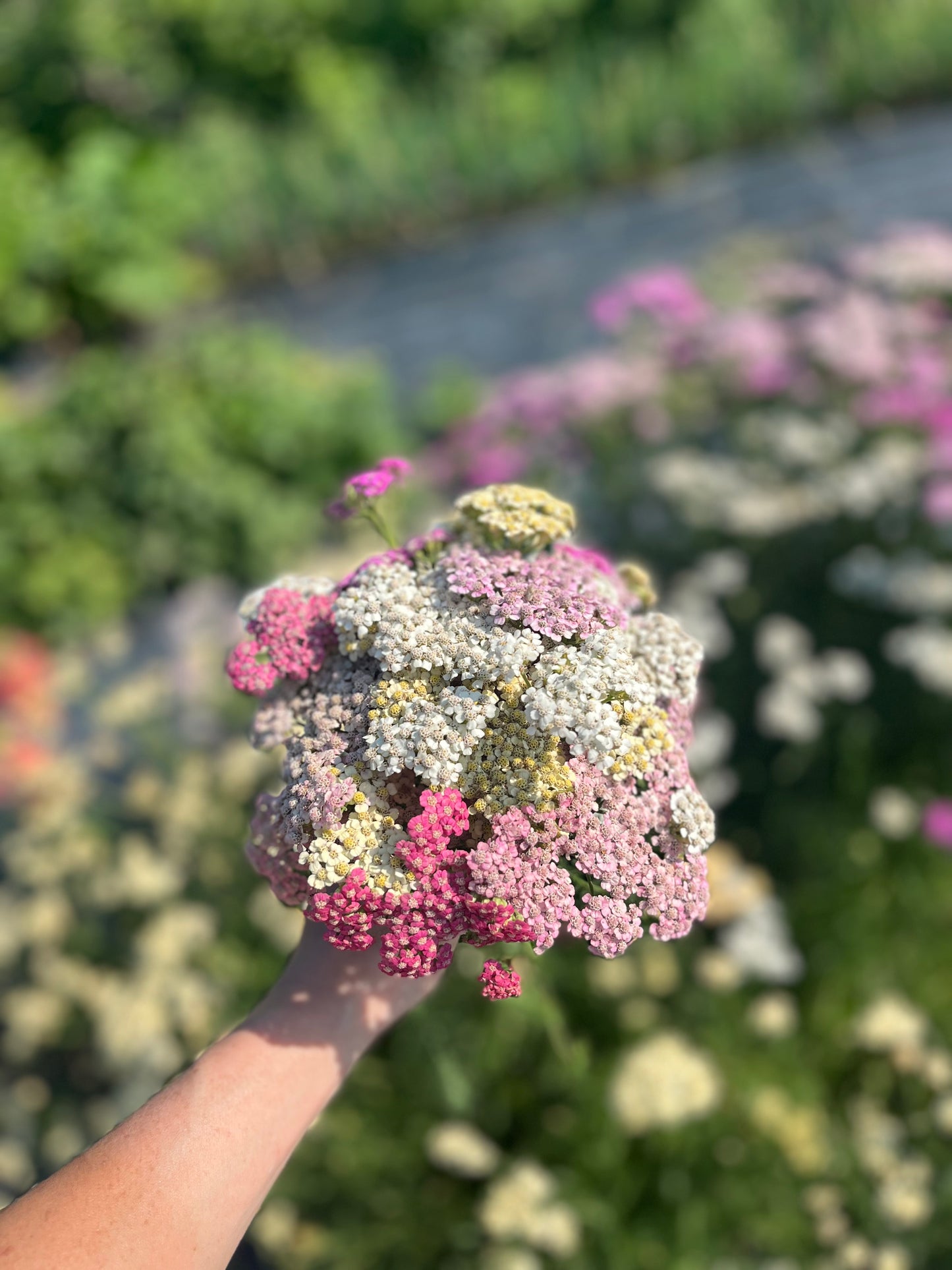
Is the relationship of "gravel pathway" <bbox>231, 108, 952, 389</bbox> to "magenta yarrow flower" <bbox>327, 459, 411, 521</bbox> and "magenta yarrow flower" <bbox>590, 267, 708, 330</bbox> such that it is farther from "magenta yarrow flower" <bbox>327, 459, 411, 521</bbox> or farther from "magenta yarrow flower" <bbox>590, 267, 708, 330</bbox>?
"magenta yarrow flower" <bbox>327, 459, 411, 521</bbox>

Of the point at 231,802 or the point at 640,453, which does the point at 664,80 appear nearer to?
the point at 640,453

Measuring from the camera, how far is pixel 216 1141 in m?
1.17

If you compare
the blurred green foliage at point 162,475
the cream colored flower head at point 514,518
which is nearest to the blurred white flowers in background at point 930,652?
the cream colored flower head at point 514,518

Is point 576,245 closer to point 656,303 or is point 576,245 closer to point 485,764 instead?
point 656,303

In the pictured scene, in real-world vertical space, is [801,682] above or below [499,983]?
below

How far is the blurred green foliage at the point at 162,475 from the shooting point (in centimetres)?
438

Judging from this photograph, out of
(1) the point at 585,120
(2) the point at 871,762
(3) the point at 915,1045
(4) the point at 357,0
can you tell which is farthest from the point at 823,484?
(4) the point at 357,0

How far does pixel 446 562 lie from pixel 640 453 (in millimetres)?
2939

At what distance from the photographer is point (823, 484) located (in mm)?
3195

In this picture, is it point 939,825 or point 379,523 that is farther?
point 939,825

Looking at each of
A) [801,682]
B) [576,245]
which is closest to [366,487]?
[801,682]

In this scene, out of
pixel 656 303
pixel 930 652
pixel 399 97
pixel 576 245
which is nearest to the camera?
pixel 930 652

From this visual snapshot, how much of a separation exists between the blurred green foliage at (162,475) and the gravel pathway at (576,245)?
1282 millimetres

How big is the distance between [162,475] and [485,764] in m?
Result: 3.62
